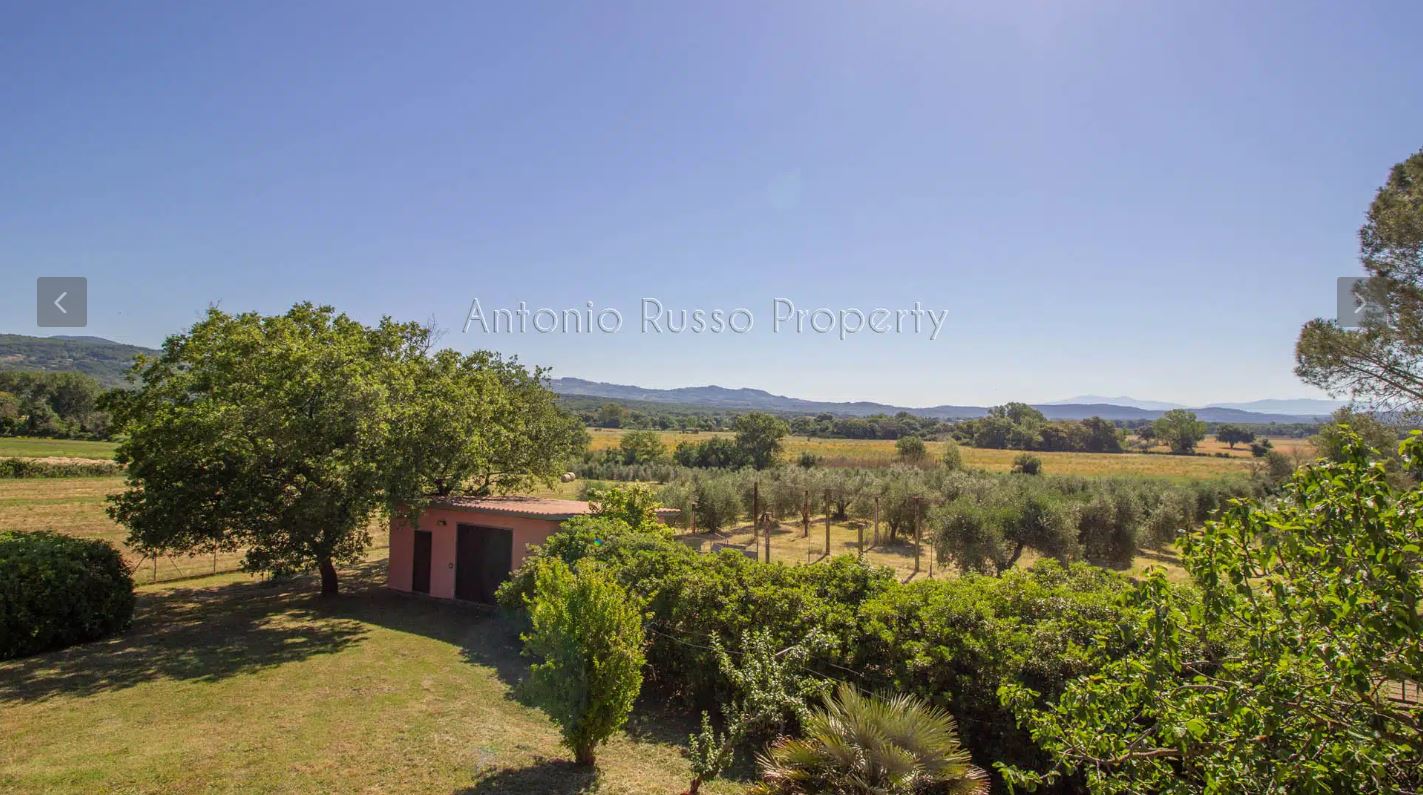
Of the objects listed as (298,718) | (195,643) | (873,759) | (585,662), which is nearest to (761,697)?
(873,759)

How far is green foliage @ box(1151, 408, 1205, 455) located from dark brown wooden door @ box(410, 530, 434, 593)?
104289 mm

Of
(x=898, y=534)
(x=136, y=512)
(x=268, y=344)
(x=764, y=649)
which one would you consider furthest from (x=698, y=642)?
(x=898, y=534)

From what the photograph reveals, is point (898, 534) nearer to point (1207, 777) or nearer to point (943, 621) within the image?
point (943, 621)

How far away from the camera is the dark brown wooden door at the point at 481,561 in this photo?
53.4 feet

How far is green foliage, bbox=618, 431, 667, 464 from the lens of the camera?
57.0m

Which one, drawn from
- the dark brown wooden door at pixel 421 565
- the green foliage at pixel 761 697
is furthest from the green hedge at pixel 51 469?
the green foliage at pixel 761 697

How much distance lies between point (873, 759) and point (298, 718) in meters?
7.97

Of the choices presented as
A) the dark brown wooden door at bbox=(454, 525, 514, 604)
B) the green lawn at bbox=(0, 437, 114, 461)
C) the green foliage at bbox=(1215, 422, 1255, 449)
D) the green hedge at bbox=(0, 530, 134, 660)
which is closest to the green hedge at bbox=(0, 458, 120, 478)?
the green lawn at bbox=(0, 437, 114, 461)

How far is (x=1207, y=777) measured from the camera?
3.07m

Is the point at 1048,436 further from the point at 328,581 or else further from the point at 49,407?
the point at 49,407

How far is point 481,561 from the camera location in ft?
54.6

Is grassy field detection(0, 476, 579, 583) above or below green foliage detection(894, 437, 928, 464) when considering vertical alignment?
below

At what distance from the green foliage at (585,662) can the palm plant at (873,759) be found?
1.95 meters

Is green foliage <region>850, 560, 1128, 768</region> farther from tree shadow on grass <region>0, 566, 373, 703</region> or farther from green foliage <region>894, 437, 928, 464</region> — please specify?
green foliage <region>894, 437, 928, 464</region>
